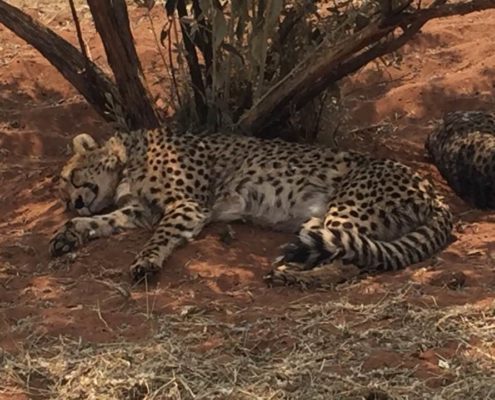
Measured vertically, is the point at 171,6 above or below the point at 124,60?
above

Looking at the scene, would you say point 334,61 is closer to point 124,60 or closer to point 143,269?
point 124,60

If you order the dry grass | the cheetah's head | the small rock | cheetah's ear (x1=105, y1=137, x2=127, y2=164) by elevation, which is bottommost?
the dry grass

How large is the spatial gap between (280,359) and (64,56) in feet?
9.67

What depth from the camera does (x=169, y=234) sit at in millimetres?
4875

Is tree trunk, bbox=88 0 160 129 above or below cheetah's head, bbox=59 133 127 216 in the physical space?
above

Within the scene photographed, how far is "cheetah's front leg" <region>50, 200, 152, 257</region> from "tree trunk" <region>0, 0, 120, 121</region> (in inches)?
32.9

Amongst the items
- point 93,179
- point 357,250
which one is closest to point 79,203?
point 93,179

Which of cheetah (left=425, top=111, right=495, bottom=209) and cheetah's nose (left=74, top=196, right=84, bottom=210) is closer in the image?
cheetah (left=425, top=111, right=495, bottom=209)

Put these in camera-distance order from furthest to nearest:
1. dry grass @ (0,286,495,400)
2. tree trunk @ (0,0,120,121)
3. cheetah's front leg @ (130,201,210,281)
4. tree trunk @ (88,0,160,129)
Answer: tree trunk @ (0,0,120,121), tree trunk @ (88,0,160,129), cheetah's front leg @ (130,201,210,281), dry grass @ (0,286,495,400)

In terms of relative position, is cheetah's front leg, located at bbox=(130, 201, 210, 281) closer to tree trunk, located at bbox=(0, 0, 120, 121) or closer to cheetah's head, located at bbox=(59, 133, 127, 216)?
cheetah's head, located at bbox=(59, 133, 127, 216)

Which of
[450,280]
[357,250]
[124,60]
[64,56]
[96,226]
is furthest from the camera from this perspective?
[64,56]

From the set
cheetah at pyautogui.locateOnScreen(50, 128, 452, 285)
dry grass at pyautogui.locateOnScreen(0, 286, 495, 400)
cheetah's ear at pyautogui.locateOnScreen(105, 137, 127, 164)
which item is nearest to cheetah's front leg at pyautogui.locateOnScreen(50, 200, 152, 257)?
cheetah at pyautogui.locateOnScreen(50, 128, 452, 285)

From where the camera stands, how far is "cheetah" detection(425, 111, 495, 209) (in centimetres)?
531

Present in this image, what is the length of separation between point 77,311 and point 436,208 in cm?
174
